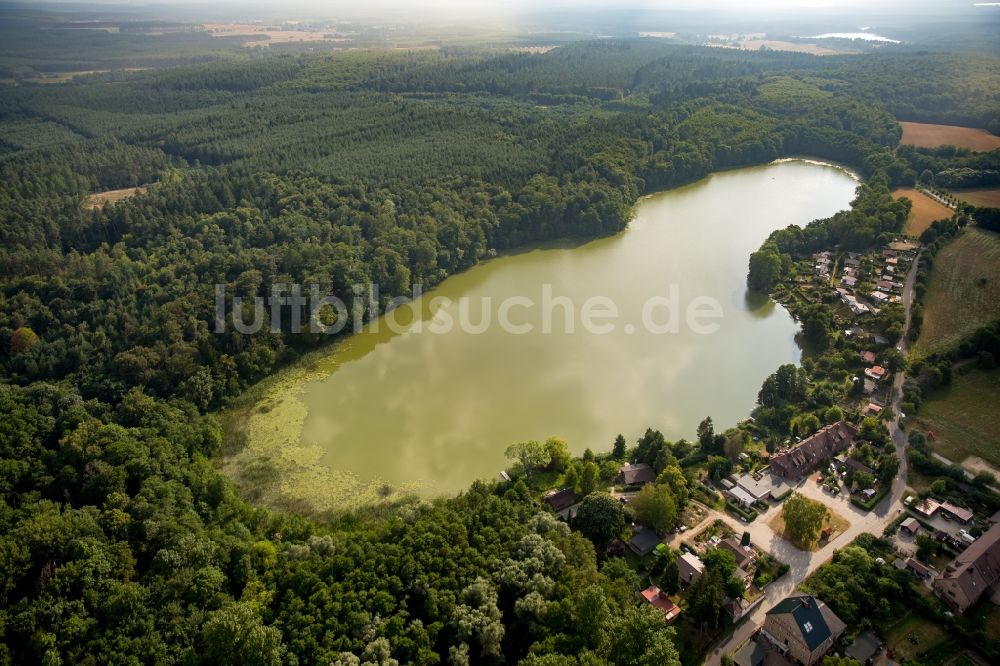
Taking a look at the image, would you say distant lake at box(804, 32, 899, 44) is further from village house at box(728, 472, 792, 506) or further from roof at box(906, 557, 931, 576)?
roof at box(906, 557, 931, 576)

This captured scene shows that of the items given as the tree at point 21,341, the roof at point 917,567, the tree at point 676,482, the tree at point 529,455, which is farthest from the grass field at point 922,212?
the tree at point 21,341

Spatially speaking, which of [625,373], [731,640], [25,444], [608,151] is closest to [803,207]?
[608,151]

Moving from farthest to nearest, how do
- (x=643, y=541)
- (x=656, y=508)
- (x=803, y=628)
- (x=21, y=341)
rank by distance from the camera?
(x=21, y=341), (x=643, y=541), (x=656, y=508), (x=803, y=628)

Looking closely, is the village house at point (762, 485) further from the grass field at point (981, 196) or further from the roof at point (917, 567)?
the grass field at point (981, 196)

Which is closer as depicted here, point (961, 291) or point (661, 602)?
point (661, 602)

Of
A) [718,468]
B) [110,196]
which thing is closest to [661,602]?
[718,468]

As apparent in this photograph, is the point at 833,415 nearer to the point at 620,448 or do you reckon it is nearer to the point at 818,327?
the point at 818,327

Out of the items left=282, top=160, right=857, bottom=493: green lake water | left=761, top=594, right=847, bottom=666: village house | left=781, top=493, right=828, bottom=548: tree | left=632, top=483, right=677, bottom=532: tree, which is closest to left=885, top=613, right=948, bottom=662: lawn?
left=761, top=594, right=847, bottom=666: village house

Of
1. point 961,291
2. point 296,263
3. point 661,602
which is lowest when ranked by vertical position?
point 661,602
